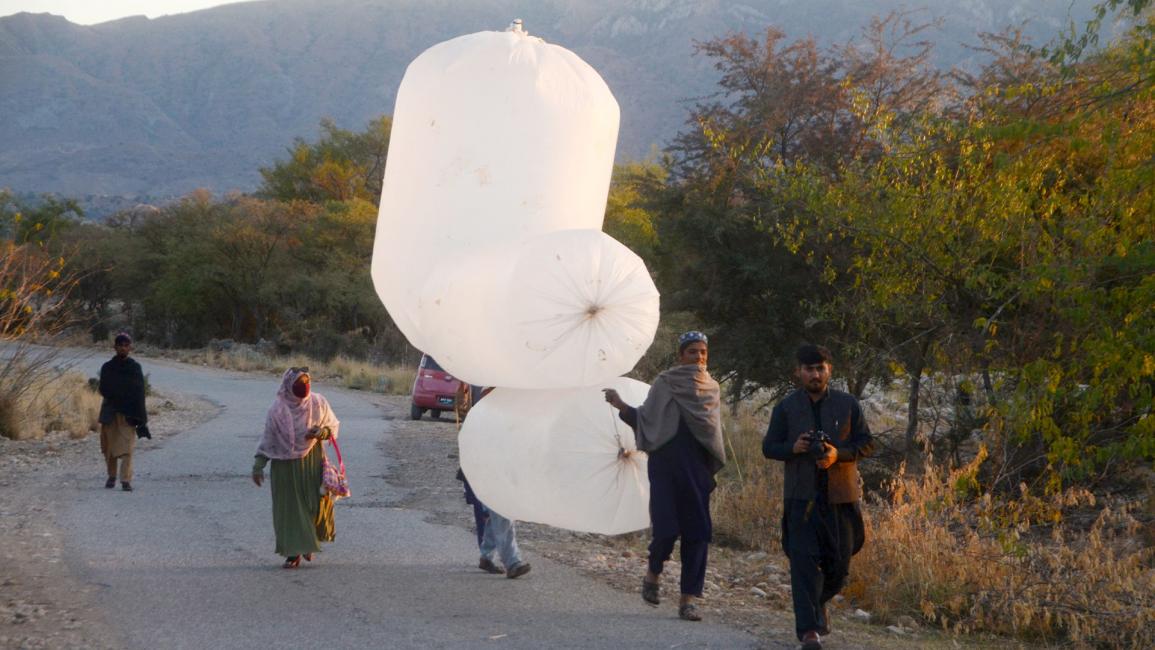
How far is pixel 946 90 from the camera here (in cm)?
1905

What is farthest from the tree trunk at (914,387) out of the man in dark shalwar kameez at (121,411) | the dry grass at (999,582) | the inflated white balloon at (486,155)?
the man in dark shalwar kameez at (121,411)

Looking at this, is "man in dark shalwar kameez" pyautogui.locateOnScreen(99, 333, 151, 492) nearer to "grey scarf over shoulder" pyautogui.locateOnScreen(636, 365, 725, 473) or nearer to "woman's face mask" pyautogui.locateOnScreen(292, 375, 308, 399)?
"woman's face mask" pyautogui.locateOnScreen(292, 375, 308, 399)

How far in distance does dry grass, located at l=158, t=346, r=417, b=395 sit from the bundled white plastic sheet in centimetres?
2676

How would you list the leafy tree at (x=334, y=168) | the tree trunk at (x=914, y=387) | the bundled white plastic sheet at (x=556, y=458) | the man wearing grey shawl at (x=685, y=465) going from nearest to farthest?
the bundled white plastic sheet at (x=556, y=458), the man wearing grey shawl at (x=685, y=465), the tree trunk at (x=914, y=387), the leafy tree at (x=334, y=168)

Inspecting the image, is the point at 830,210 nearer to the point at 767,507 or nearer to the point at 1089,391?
the point at 767,507

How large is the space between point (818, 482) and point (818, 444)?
33 cm

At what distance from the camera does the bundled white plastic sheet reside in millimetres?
7613

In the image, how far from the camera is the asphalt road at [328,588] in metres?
7.37

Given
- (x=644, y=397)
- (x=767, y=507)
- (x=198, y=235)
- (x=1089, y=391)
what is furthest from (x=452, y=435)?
(x=198, y=235)

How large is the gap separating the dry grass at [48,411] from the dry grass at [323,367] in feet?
37.1

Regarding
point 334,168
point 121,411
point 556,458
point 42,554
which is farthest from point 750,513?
point 334,168

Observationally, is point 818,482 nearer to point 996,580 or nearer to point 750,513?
point 996,580

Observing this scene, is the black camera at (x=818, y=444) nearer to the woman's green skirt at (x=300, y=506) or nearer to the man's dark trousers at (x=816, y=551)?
the man's dark trousers at (x=816, y=551)

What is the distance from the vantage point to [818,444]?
23.8ft
